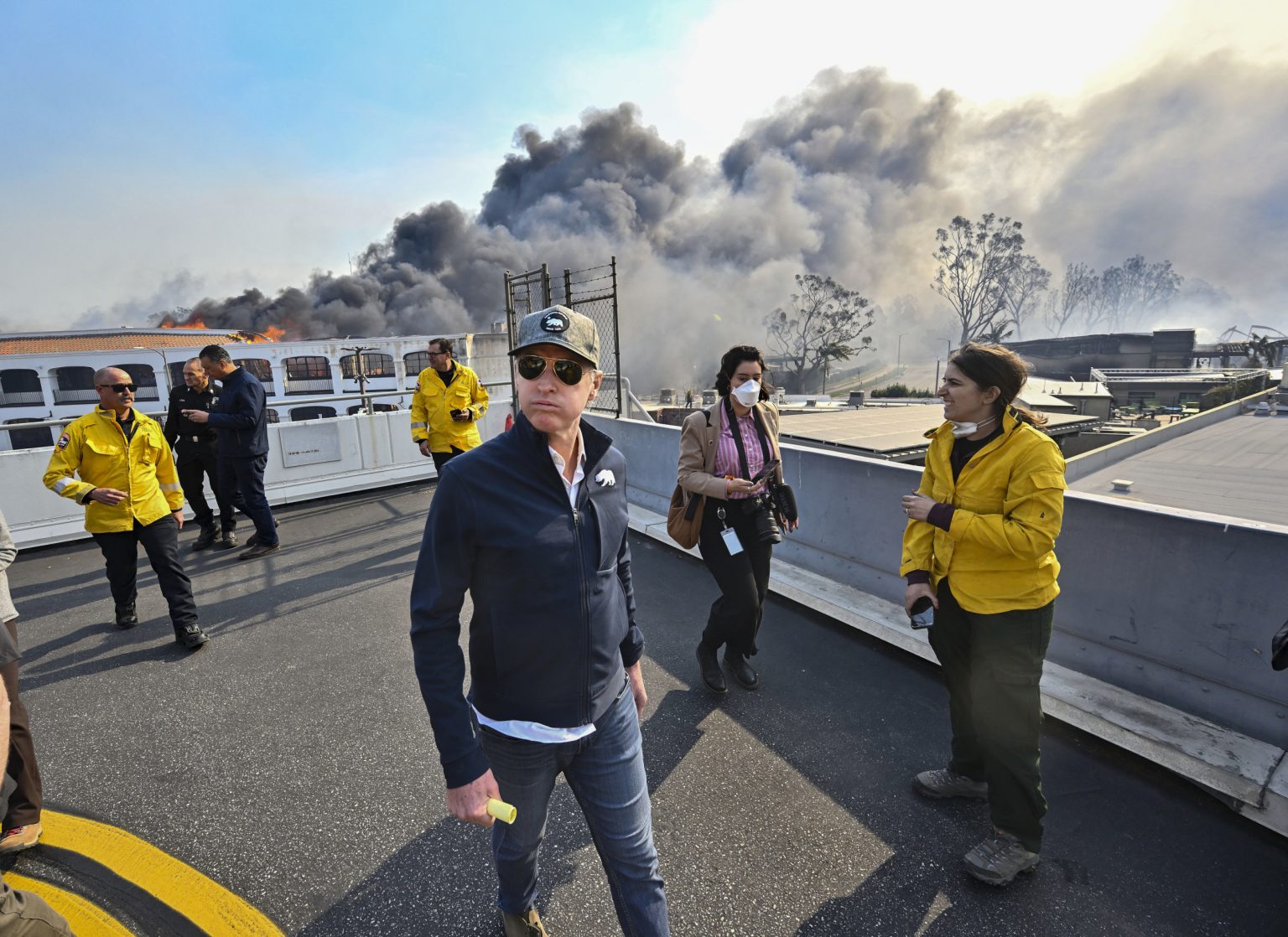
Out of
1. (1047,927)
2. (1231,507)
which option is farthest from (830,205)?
(1047,927)

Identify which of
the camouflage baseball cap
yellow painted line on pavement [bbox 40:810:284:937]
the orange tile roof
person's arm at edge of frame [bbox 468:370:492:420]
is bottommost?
yellow painted line on pavement [bbox 40:810:284:937]

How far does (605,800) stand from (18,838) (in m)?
2.52

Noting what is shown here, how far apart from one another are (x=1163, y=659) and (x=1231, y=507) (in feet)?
16.6

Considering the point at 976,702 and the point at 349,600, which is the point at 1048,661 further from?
the point at 349,600

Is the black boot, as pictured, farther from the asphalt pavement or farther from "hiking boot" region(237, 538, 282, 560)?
"hiking boot" region(237, 538, 282, 560)

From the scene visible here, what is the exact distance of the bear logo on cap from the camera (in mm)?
1542

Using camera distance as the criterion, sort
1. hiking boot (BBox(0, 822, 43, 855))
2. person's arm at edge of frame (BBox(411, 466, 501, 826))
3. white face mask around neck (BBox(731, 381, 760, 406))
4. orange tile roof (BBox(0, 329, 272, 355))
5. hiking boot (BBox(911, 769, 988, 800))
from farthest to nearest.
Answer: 1. orange tile roof (BBox(0, 329, 272, 355))
2. white face mask around neck (BBox(731, 381, 760, 406))
3. hiking boot (BBox(911, 769, 988, 800))
4. hiking boot (BBox(0, 822, 43, 855))
5. person's arm at edge of frame (BBox(411, 466, 501, 826))

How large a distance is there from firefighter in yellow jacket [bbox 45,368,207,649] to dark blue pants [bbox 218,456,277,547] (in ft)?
5.32

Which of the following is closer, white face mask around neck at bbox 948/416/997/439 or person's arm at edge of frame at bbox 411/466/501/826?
person's arm at edge of frame at bbox 411/466/501/826

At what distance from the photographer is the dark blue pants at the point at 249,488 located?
5906 millimetres

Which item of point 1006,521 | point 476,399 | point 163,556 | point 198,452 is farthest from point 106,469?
point 1006,521

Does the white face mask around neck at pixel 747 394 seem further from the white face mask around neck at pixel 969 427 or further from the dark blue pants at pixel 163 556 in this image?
the dark blue pants at pixel 163 556

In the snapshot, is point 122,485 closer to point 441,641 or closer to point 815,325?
point 441,641

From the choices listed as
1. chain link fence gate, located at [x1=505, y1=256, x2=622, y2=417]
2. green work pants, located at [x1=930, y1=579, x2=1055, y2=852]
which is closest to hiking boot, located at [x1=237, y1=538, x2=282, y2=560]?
chain link fence gate, located at [x1=505, y1=256, x2=622, y2=417]
